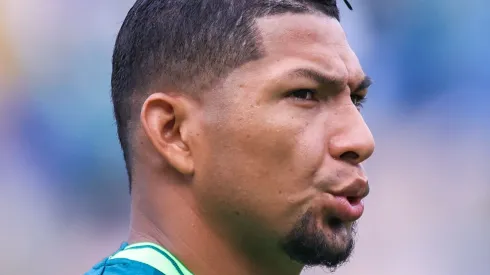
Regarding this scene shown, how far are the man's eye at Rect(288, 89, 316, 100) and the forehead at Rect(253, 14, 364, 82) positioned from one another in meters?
0.07

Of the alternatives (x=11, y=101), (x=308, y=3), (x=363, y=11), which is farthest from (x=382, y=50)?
(x=308, y=3)

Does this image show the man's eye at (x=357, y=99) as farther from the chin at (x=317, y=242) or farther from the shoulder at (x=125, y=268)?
the shoulder at (x=125, y=268)

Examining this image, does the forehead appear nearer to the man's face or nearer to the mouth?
the man's face

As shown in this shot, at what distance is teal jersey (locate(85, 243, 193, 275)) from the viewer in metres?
2.15

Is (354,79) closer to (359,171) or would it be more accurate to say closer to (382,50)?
(359,171)

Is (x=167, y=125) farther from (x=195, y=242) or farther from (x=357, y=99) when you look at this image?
(x=357, y=99)

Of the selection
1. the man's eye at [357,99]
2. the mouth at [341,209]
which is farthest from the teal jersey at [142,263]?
the man's eye at [357,99]

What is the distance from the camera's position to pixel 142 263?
216cm

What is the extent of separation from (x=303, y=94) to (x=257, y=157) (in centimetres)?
22

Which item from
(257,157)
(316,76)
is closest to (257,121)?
(257,157)

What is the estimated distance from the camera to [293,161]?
2.16m

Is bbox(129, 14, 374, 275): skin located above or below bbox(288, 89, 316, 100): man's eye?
below

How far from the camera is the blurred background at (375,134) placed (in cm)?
425

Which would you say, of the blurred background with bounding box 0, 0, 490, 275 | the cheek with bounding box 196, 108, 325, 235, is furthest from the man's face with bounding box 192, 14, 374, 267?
the blurred background with bounding box 0, 0, 490, 275
